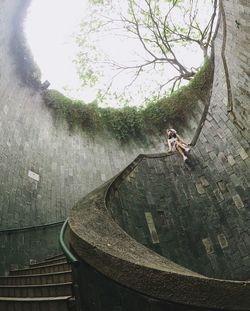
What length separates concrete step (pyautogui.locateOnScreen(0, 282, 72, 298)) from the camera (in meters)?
3.71

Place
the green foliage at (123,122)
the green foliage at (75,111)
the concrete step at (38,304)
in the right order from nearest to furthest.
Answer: the concrete step at (38,304)
the green foliage at (75,111)
the green foliage at (123,122)

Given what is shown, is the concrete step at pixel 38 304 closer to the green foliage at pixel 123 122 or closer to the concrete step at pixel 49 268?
the concrete step at pixel 49 268

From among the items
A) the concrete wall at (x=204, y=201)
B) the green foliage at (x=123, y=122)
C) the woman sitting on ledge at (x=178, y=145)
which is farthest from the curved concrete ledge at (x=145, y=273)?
the green foliage at (x=123, y=122)

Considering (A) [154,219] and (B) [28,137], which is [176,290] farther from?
(B) [28,137]

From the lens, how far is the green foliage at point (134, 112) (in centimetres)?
1113

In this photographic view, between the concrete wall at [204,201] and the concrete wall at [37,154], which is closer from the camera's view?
the concrete wall at [204,201]

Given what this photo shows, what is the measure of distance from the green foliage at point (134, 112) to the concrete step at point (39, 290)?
24.5ft

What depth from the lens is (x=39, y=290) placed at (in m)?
3.96

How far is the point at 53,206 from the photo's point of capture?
855cm

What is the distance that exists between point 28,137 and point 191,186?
4.59 metres

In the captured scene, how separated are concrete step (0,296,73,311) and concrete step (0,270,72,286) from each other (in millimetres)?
906

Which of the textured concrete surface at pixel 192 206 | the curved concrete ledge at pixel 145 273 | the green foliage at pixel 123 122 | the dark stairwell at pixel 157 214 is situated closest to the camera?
the curved concrete ledge at pixel 145 273

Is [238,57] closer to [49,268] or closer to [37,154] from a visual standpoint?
[49,268]

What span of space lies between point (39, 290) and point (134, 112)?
952 cm
